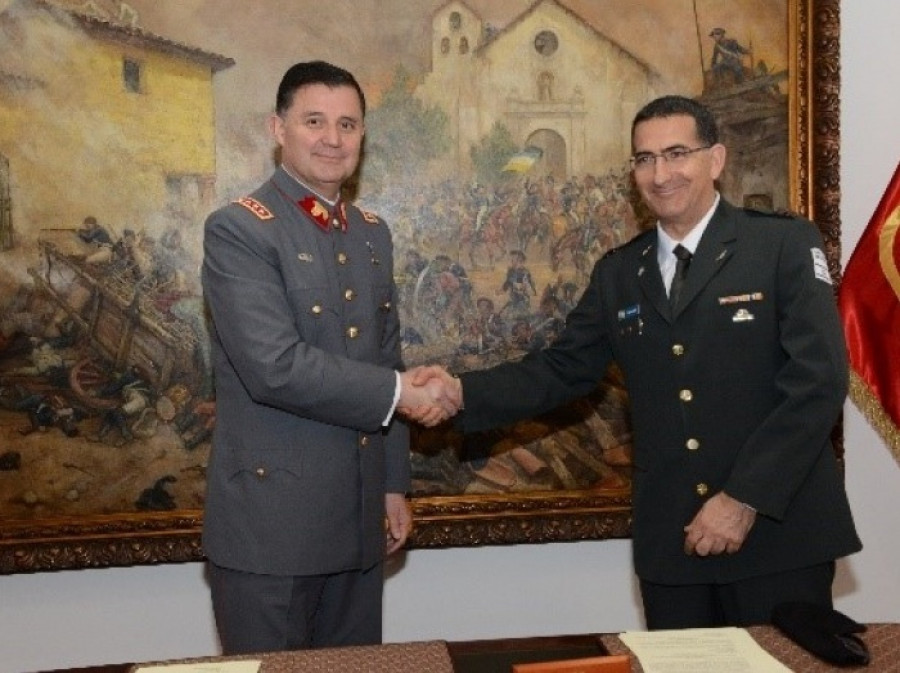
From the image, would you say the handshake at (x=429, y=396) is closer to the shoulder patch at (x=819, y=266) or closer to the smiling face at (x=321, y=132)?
the smiling face at (x=321, y=132)

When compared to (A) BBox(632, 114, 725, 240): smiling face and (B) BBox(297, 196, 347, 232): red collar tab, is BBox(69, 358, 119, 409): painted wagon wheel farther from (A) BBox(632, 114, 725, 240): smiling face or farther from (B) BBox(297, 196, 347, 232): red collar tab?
(A) BBox(632, 114, 725, 240): smiling face

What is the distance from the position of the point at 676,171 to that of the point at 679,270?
0.23m

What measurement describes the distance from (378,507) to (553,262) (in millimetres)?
1083

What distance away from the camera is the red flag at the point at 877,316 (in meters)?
2.86

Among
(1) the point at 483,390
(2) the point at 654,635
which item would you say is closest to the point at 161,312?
(1) the point at 483,390

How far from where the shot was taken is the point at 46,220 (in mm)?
2717

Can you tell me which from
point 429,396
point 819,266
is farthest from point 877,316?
point 429,396

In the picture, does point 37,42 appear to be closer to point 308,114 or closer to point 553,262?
point 308,114

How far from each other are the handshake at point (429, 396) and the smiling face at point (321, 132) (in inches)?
19.5

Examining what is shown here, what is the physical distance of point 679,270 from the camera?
222 centimetres

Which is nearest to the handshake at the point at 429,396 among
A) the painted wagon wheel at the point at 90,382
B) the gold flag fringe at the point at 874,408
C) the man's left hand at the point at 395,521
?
the man's left hand at the point at 395,521

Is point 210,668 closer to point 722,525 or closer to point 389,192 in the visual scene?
point 722,525

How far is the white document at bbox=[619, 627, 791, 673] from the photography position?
1.37 m

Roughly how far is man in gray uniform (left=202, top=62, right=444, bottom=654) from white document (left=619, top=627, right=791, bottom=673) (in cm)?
79
